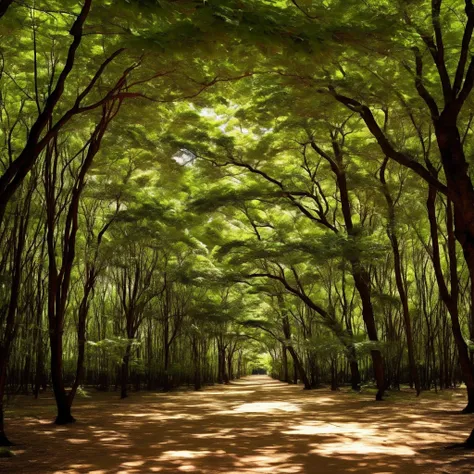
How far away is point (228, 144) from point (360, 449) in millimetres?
9489

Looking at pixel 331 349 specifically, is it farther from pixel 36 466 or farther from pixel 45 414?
pixel 36 466

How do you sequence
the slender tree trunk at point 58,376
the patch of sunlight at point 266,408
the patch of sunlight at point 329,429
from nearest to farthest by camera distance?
1. the patch of sunlight at point 329,429
2. the slender tree trunk at point 58,376
3. the patch of sunlight at point 266,408

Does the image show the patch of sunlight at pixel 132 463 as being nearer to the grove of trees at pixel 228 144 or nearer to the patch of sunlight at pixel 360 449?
the patch of sunlight at pixel 360 449

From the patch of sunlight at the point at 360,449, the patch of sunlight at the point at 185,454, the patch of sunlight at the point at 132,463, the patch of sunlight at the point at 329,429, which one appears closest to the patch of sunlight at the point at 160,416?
the patch of sunlight at the point at 329,429

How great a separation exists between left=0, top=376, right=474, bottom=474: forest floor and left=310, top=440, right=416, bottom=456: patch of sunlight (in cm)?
1

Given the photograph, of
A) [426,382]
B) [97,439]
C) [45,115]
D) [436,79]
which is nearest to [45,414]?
[97,439]

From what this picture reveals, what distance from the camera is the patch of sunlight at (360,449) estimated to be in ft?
19.9

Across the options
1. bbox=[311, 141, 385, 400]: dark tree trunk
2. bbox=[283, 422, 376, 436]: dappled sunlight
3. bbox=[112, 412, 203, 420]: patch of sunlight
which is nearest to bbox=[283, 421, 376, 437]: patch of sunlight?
bbox=[283, 422, 376, 436]: dappled sunlight

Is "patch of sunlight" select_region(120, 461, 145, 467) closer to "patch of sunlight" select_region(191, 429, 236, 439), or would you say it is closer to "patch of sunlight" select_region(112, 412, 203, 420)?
"patch of sunlight" select_region(191, 429, 236, 439)

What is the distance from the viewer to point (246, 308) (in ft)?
87.6

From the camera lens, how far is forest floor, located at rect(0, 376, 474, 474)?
5312 millimetres

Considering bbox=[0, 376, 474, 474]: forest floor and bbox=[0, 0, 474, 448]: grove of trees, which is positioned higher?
bbox=[0, 0, 474, 448]: grove of trees

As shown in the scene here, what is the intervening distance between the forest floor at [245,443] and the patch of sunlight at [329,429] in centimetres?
2

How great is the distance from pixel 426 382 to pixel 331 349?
8.33 m
